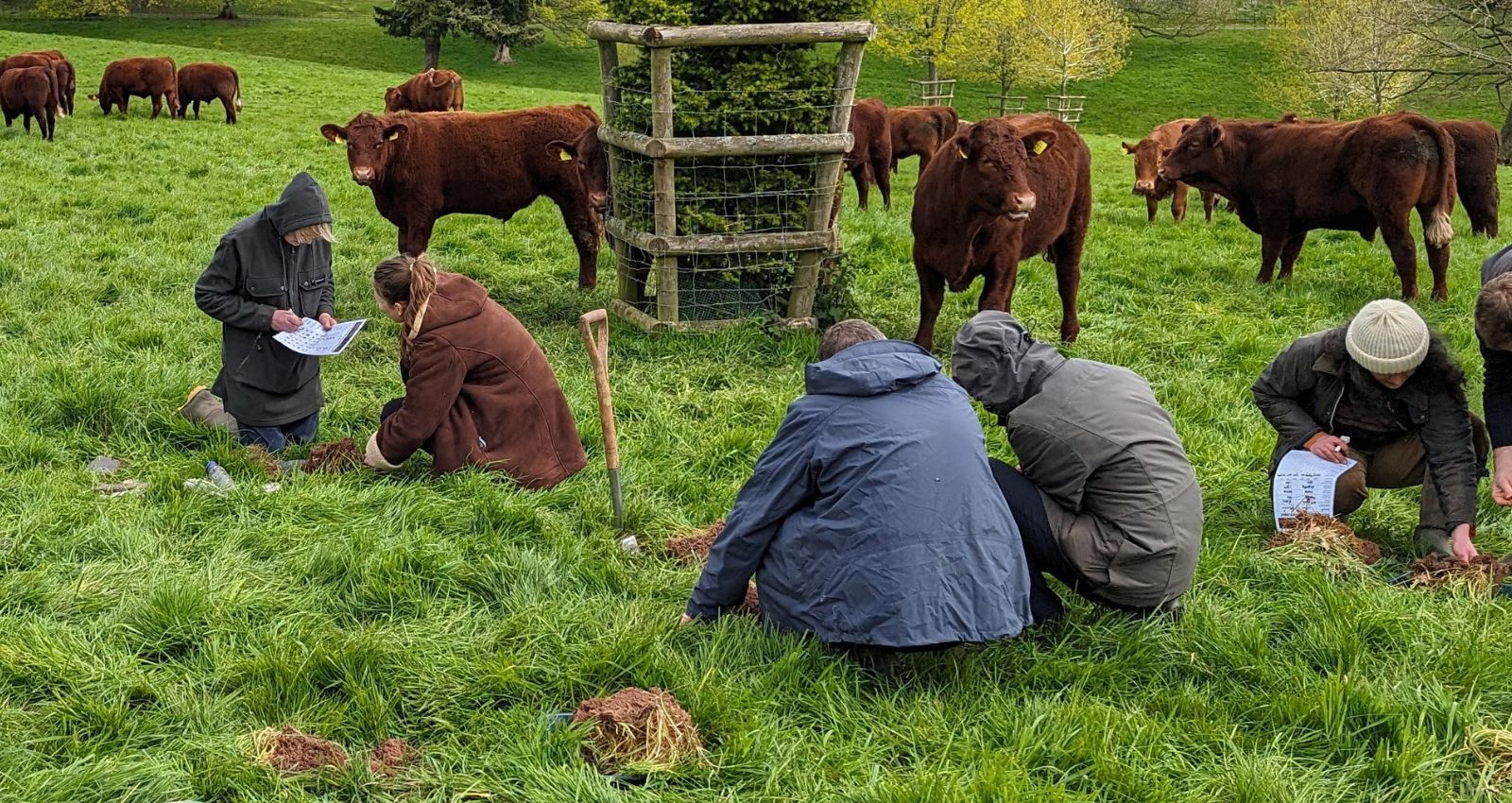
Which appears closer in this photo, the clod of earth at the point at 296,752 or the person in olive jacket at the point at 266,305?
the clod of earth at the point at 296,752

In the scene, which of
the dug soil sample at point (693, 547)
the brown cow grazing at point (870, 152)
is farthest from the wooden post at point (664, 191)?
the brown cow grazing at point (870, 152)

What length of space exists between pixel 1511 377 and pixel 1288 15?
1847 inches

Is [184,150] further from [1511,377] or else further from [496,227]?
[1511,377]

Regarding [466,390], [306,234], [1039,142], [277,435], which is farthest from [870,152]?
[466,390]

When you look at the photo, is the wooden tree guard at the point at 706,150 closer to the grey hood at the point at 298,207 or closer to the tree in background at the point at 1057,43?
the grey hood at the point at 298,207

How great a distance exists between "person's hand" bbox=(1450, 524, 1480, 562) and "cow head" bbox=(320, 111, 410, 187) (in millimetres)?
8462

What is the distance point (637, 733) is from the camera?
12.5 feet

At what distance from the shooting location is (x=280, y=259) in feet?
21.8

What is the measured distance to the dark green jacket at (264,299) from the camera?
6500 mm

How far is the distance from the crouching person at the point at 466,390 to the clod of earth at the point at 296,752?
7.55ft

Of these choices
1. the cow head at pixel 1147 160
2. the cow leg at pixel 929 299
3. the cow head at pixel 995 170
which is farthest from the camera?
the cow head at pixel 1147 160

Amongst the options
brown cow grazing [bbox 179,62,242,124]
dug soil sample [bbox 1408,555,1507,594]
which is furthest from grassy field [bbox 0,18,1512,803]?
brown cow grazing [bbox 179,62,242,124]

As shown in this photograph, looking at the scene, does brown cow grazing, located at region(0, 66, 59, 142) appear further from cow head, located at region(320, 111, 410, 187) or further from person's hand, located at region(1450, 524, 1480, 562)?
person's hand, located at region(1450, 524, 1480, 562)

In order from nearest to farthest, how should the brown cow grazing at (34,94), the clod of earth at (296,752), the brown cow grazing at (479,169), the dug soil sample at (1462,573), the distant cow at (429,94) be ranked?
the clod of earth at (296,752) → the dug soil sample at (1462,573) → the brown cow grazing at (479,169) → the brown cow grazing at (34,94) → the distant cow at (429,94)
